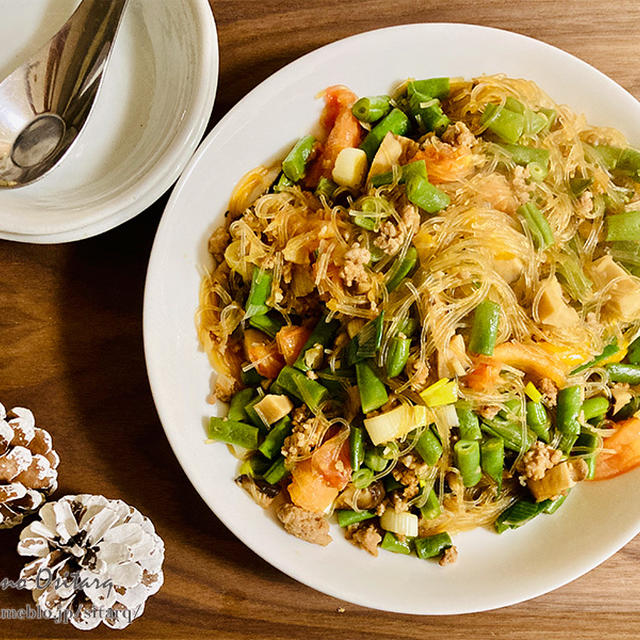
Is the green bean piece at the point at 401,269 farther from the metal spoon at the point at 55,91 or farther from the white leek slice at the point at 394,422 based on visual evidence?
the metal spoon at the point at 55,91

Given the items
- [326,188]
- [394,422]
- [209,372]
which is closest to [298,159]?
[326,188]

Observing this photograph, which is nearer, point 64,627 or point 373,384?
point 373,384

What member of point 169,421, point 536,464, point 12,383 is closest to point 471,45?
point 536,464

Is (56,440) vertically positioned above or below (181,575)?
above

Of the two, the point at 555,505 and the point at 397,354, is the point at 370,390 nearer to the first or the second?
the point at 397,354

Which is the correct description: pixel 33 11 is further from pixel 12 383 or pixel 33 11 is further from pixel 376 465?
pixel 376 465

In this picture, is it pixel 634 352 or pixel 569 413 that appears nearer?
pixel 569 413

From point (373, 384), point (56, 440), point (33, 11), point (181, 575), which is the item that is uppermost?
point (33, 11)

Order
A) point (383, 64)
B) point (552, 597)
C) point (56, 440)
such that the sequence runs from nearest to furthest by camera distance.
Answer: point (383, 64) → point (56, 440) → point (552, 597)
